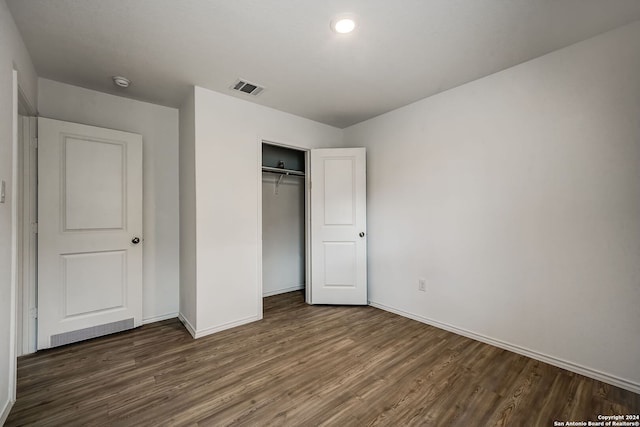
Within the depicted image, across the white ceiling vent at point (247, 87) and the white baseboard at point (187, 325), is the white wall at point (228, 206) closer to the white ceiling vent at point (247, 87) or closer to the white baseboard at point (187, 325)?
the white baseboard at point (187, 325)

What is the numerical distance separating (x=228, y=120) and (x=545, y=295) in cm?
325

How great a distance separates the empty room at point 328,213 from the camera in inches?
64.3

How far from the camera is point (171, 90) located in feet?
8.59

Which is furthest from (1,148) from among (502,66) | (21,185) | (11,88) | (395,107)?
(502,66)

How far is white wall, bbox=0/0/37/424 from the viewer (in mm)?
1461

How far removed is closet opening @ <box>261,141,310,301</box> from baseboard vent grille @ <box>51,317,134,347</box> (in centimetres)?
165

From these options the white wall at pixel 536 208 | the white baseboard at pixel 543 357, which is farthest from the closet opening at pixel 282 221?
the white baseboard at pixel 543 357

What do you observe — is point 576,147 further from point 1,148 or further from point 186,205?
point 1,148

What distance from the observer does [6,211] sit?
151 cm

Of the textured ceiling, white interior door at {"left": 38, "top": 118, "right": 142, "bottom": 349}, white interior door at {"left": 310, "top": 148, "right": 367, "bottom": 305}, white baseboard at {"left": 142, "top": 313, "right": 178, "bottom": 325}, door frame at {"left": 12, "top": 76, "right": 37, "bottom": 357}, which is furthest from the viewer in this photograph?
white interior door at {"left": 310, "top": 148, "right": 367, "bottom": 305}

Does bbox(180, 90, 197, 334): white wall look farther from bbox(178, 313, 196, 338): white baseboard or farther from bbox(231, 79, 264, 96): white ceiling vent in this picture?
bbox(231, 79, 264, 96): white ceiling vent

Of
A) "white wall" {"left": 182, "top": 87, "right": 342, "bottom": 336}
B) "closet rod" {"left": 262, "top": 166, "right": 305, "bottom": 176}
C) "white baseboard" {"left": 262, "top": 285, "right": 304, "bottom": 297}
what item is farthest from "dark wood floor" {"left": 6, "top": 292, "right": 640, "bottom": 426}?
"closet rod" {"left": 262, "top": 166, "right": 305, "bottom": 176}

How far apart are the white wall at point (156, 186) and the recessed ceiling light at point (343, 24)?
7.20 ft

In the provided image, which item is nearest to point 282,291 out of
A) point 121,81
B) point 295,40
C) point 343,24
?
point 121,81
